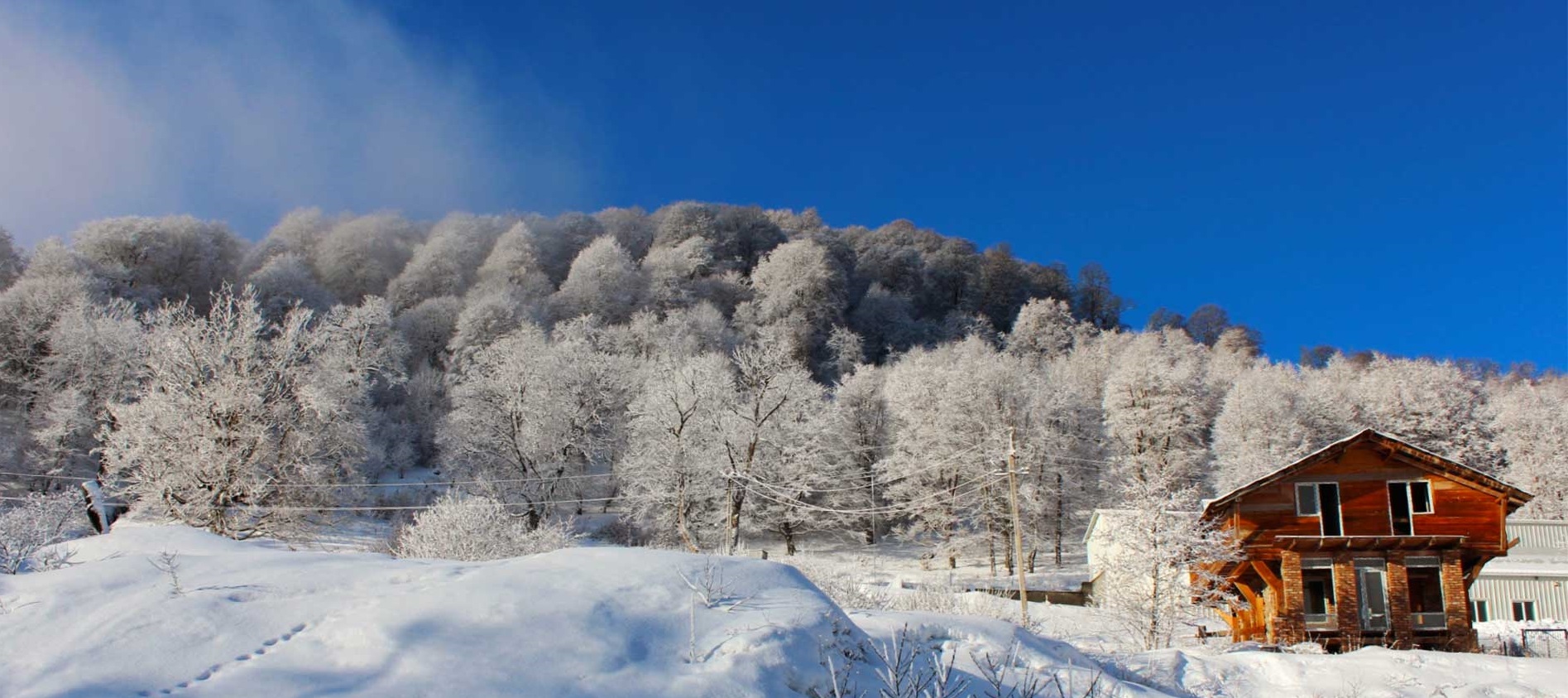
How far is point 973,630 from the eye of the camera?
28.5ft

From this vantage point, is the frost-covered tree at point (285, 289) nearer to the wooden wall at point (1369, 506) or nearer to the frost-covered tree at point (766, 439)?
the frost-covered tree at point (766, 439)

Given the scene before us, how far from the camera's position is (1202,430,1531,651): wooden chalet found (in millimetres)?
23422

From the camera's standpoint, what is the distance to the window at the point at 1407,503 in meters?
24.0

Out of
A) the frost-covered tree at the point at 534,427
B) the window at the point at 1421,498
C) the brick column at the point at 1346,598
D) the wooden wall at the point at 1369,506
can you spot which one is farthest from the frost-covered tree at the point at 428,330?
the window at the point at 1421,498

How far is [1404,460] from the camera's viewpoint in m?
24.1

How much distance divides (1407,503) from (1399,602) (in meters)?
2.78

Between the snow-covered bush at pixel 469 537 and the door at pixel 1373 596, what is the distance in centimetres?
2210

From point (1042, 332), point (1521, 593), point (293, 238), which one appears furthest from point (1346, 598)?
point (293, 238)

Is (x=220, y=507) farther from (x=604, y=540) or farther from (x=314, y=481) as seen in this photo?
(x=604, y=540)

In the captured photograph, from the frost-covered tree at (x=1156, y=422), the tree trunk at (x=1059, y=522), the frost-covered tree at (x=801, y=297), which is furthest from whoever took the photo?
the frost-covered tree at (x=801, y=297)

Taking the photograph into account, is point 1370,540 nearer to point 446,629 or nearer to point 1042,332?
point 446,629

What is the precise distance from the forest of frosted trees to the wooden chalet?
400 cm

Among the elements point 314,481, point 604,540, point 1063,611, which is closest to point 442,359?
point 604,540

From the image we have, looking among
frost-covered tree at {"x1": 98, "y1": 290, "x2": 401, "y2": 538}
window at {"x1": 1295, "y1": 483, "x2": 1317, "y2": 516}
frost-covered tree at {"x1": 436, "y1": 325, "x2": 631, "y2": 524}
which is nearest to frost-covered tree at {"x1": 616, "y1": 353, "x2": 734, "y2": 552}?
frost-covered tree at {"x1": 436, "y1": 325, "x2": 631, "y2": 524}
